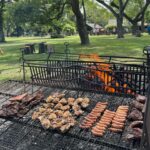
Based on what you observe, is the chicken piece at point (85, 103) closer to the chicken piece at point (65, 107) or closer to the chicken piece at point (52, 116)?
the chicken piece at point (65, 107)

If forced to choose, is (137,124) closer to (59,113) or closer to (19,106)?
(59,113)

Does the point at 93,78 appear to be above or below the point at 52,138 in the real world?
above

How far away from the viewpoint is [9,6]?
166 ft

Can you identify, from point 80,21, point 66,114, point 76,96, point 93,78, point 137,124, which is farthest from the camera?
point 80,21

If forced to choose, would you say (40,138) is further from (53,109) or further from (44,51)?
(44,51)

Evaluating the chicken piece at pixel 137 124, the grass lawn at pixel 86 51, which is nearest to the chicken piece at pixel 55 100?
the chicken piece at pixel 137 124

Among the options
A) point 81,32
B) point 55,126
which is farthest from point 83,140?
point 81,32

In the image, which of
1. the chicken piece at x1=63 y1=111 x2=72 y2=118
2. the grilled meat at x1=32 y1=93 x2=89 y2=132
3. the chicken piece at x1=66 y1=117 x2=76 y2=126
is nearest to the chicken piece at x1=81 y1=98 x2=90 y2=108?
the grilled meat at x1=32 y1=93 x2=89 y2=132

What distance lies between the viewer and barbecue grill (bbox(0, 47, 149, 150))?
3.37 m

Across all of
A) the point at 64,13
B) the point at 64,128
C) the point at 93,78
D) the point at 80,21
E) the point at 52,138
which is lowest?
the point at 52,138

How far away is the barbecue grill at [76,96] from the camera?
337 centimetres

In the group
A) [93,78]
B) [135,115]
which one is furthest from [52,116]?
[93,78]

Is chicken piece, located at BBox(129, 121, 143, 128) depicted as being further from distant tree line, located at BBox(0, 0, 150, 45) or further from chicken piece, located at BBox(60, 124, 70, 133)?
distant tree line, located at BBox(0, 0, 150, 45)

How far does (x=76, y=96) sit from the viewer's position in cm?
486
